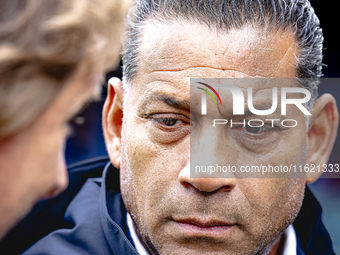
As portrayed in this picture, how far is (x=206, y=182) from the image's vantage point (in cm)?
190

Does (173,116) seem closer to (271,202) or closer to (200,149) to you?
(200,149)

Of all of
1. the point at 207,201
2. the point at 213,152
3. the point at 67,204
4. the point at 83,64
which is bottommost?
the point at 67,204

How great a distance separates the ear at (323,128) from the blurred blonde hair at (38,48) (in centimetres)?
160

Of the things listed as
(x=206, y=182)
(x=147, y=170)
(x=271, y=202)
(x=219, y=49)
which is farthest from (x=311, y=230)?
(x=219, y=49)

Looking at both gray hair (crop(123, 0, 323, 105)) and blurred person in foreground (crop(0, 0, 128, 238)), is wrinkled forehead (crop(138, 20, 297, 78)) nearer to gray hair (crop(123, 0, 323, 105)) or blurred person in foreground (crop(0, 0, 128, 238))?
gray hair (crop(123, 0, 323, 105))

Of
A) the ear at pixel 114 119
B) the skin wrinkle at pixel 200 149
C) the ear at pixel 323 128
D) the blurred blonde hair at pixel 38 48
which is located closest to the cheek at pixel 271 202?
the skin wrinkle at pixel 200 149

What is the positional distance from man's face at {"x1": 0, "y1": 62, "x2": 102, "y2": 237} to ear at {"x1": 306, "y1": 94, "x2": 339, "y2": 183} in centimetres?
150

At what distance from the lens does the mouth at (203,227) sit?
198 centimetres

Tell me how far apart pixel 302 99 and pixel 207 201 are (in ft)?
2.63

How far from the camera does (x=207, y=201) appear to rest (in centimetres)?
197

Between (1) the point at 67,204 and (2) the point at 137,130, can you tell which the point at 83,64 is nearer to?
(2) the point at 137,130

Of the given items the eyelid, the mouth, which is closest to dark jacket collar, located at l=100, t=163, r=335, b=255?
the mouth

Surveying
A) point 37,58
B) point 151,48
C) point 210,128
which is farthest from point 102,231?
point 37,58

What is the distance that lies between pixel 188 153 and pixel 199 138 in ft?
0.30
